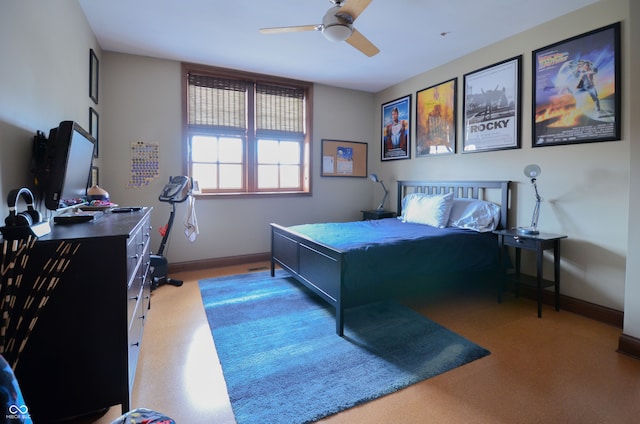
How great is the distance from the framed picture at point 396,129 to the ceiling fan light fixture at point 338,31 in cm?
238

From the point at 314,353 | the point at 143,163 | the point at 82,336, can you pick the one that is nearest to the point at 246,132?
the point at 143,163

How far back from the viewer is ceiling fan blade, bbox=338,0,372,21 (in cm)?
208

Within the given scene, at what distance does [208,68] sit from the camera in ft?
13.1

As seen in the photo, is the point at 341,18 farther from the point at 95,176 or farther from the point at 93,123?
the point at 95,176

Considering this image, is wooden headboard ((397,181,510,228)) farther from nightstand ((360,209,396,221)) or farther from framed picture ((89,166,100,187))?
framed picture ((89,166,100,187))

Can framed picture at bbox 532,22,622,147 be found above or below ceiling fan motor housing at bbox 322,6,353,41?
below

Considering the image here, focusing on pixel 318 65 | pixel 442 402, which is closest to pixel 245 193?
pixel 318 65

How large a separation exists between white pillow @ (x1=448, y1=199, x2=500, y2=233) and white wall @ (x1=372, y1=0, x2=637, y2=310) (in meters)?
0.20

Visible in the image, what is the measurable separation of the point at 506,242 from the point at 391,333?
1482 millimetres

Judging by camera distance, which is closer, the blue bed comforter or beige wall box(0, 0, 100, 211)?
beige wall box(0, 0, 100, 211)

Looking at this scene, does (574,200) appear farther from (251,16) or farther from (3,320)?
(3,320)

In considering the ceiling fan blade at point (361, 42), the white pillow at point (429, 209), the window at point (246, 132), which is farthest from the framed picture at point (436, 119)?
the window at point (246, 132)

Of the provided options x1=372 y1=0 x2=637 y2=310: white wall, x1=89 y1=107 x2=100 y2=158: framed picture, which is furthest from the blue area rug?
x1=89 y1=107 x2=100 y2=158: framed picture

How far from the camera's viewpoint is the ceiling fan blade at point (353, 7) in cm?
208
